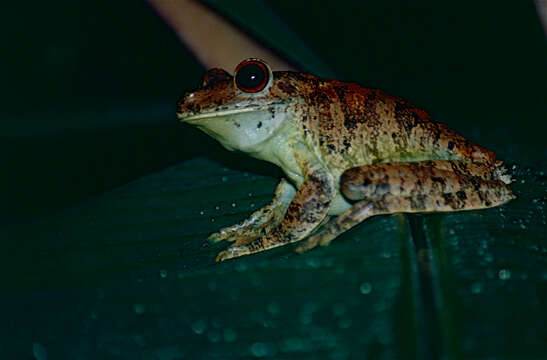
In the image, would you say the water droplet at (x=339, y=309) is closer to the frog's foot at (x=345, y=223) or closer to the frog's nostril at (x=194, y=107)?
the frog's foot at (x=345, y=223)

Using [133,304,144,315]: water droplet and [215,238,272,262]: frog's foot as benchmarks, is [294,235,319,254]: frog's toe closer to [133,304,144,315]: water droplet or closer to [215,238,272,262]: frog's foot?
[215,238,272,262]: frog's foot

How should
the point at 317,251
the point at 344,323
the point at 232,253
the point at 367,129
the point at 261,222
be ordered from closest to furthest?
the point at 344,323 < the point at 317,251 < the point at 232,253 < the point at 367,129 < the point at 261,222

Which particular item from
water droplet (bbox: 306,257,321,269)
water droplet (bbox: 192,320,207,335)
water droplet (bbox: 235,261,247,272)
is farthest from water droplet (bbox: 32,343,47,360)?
water droplet (bbox: 306,257,321,269)

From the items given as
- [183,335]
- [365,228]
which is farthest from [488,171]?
[183,335]

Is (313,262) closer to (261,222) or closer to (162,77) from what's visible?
(261,222)

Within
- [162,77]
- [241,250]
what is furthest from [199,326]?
[162,77]

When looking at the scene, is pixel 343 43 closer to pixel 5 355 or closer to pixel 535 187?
pixel 535 187

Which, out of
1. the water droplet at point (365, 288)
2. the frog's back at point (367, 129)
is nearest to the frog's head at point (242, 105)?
the frog's back at point (367, 129)
